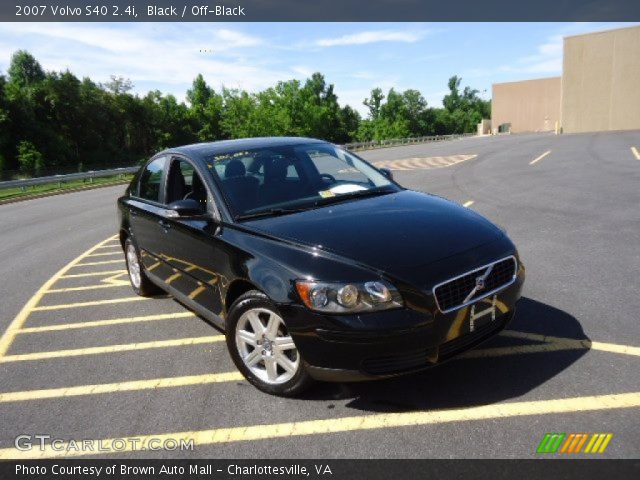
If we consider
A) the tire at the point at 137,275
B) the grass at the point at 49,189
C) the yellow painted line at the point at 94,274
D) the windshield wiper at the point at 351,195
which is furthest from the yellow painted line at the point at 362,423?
the grass at the point at 49,189

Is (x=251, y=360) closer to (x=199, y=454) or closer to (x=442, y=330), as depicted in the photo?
(x=199, y=454)

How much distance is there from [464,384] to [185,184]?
2998mm

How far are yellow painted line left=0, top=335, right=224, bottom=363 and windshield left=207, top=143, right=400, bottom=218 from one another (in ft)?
4.46

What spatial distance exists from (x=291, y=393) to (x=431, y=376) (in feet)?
3.27

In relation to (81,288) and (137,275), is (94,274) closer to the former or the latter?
(81,288)

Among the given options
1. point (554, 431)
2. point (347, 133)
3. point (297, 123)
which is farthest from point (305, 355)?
point (347, 133)

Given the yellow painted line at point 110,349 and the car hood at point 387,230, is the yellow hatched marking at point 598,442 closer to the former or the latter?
the car hood at point 387,230

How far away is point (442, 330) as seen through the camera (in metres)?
3.04

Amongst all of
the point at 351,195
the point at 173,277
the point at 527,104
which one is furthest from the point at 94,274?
the point at 527,104

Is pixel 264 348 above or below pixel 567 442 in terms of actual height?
above

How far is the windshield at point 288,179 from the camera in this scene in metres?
4.04

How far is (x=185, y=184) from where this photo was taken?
475 centimetres

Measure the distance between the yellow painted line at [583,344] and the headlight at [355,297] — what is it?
1645 millimetres
